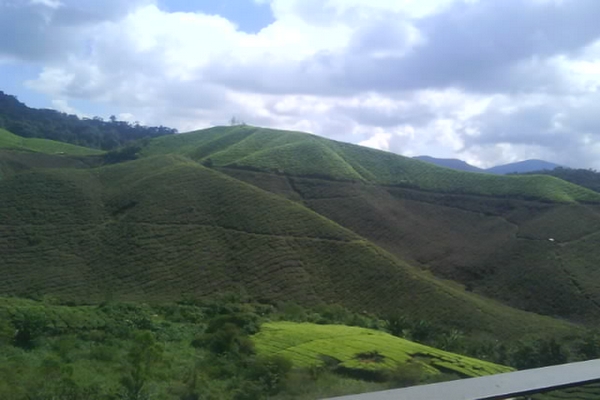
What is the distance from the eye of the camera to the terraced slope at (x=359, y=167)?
61.0 metres

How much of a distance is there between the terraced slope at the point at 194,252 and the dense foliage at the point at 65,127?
45923 millimetres

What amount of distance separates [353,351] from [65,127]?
326ft

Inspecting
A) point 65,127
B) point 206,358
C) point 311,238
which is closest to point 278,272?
point 311,238

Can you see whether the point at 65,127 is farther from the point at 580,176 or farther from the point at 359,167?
the point at 580,176

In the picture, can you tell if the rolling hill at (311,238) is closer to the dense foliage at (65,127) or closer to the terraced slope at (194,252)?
the terraced slope at (194,252)

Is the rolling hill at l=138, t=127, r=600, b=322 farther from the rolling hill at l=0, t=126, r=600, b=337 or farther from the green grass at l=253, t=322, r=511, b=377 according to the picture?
the green grass at l=253, t=322, r=511, b=377

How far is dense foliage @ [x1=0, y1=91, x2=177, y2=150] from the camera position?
91312 mm

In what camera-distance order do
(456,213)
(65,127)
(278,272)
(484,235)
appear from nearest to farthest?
(278,272) → (484,235) → (456,213) → (65,127)

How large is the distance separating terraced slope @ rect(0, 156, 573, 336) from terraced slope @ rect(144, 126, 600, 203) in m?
14.8

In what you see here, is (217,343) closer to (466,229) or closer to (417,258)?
(417,258)

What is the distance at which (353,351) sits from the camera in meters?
12.8

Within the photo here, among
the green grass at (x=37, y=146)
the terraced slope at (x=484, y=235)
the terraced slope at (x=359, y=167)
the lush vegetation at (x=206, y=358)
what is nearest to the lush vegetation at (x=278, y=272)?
the lush vegetation at (x=206, y=358)

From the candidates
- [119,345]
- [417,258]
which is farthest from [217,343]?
[417,258]

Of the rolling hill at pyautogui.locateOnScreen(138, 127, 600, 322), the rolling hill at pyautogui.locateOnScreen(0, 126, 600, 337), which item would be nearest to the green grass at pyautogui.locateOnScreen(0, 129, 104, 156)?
the rolling hill at pyautogui.locateOnScreen(0, 126, 600, 337)
